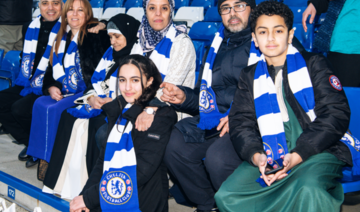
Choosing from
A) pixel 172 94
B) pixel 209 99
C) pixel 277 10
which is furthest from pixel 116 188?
pixel 277 10

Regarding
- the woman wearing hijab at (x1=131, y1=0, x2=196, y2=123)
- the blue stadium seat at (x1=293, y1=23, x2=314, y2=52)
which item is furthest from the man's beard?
the blue stadium seat at (x1=293, y1=23, x2=314, y2=52)

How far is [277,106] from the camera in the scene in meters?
1.62

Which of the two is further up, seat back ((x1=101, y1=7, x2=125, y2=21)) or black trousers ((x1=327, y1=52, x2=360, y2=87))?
seat back ((x1=101, y1=7, x2=125, y2=21))

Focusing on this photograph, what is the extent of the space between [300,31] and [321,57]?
62.3 inches

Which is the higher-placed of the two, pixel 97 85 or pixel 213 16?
pixel 213 16

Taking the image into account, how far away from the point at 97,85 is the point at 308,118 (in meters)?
1.74

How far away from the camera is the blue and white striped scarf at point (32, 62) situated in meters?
3.30

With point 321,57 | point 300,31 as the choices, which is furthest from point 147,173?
point 300,31

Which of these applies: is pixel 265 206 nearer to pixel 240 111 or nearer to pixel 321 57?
pixel 240 111

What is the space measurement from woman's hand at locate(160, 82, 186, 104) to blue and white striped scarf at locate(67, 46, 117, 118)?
695mm

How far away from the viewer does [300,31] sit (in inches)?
122

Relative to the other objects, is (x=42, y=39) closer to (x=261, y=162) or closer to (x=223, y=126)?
(x=223, y=126)

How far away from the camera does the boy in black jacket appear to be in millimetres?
1398

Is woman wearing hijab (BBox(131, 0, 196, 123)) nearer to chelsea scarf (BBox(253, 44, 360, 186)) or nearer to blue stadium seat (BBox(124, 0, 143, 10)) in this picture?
chelsea scarf (BBox(253, 44, 360, 186))
